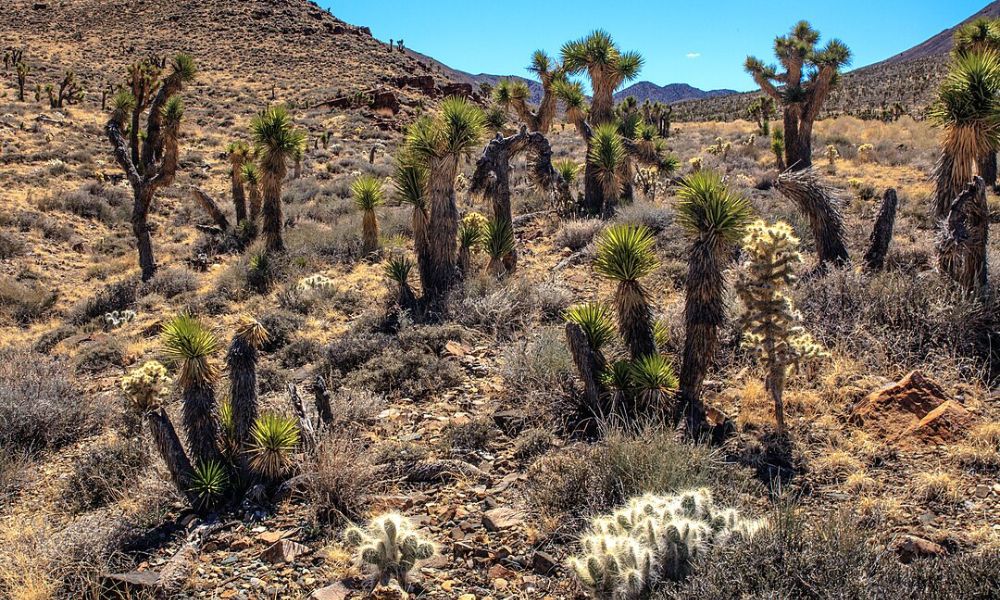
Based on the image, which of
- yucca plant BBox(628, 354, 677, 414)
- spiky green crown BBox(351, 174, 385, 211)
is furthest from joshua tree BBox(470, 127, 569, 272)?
yucca plant BBox(628, 354, 677, 414)

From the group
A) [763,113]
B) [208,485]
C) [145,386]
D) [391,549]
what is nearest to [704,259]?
[391,549]

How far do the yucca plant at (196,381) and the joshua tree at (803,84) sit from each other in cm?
1943

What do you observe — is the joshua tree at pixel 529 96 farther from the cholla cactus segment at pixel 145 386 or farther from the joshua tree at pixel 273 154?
the cholla cactus segment at pixel 145 386

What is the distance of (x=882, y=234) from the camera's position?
7.89m

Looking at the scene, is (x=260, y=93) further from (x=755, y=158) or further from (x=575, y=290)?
(x=575, y=290)

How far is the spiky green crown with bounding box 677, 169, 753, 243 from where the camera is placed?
194 inches

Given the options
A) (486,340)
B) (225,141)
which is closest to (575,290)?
(486,340)

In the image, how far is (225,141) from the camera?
31234 mm

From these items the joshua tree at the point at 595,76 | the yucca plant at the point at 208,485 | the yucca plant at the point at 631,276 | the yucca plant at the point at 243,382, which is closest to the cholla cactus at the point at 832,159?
the joshua tree at the point at 595,76

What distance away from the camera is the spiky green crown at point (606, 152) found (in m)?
13.0

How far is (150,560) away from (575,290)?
678 cm

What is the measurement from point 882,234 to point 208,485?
8614mm

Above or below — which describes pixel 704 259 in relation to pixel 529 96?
below

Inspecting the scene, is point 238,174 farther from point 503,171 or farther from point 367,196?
point 503,171
